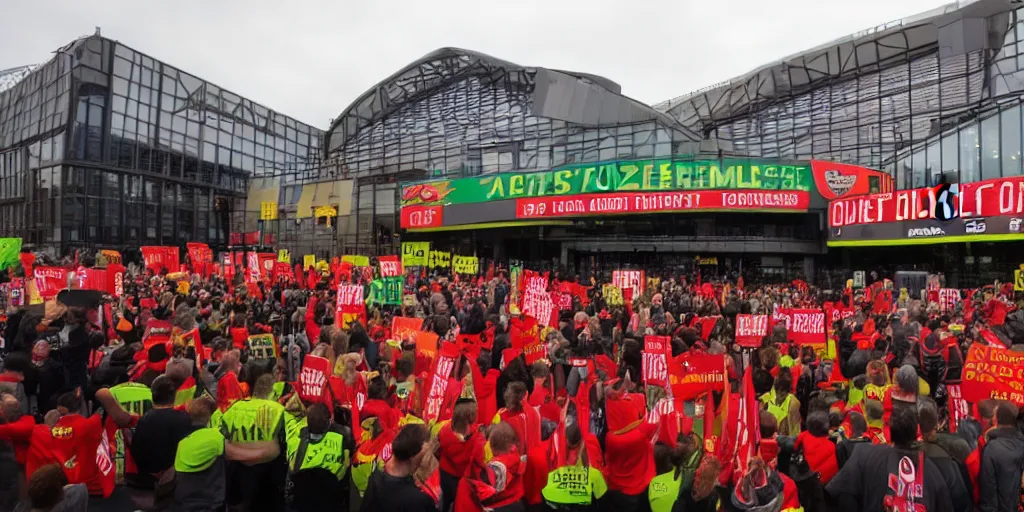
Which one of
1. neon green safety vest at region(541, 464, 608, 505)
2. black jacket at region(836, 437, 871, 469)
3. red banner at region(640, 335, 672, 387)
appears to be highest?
red banner at region(640, 335, 672, 387)

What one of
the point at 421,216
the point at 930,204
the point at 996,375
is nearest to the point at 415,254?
the point at 421,216

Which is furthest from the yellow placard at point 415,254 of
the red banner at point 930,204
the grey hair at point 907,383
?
the red banner at point 930,204

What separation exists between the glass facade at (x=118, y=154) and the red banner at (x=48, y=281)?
108 feet

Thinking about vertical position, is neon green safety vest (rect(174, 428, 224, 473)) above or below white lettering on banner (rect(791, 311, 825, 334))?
below

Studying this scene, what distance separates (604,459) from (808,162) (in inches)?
1309

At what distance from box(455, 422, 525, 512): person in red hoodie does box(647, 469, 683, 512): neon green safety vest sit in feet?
3.35

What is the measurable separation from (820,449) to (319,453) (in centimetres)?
409

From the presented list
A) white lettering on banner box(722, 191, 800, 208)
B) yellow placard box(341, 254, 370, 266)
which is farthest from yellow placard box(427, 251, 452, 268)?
white lettering on banner box(722, 191, 800, 208)

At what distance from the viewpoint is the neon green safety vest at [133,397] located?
620 centimetres

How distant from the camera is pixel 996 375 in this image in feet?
21.8

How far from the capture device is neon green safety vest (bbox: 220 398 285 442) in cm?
542

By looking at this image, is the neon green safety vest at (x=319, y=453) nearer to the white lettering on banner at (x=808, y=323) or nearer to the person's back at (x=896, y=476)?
the person's back at (x=896, y=476)

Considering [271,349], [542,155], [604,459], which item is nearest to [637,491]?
[604,459]

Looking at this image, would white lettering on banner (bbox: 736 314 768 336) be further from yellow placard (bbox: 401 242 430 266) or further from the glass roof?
the glass roof
